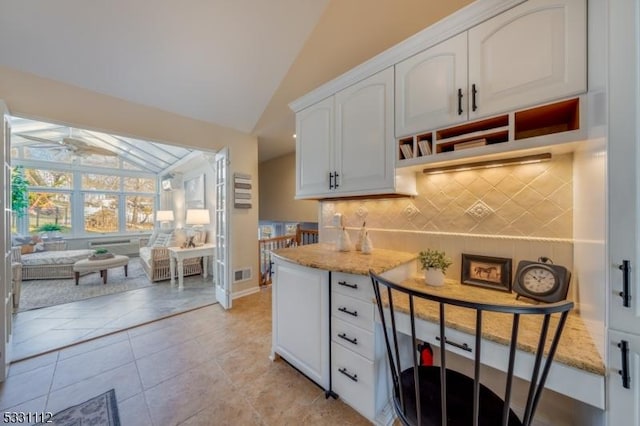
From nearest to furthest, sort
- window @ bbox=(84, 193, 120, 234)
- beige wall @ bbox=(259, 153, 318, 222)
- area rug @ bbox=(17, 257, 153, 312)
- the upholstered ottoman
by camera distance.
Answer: area rug @ bbox=(17, 257, 153, 312)
the upholstered ottoman
beige wall @ bbox=(259, 153, 318, 222)
window @ bbox=(84, 193, 120, 234)

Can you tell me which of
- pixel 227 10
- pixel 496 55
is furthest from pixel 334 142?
pixel 227 10

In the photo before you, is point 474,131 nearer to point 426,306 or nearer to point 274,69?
point 426,306

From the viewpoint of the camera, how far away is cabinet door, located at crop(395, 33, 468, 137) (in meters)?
1.32

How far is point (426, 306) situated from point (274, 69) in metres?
2.90

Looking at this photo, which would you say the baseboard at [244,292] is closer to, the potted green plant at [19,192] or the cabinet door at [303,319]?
the cabinet door at [303,319]

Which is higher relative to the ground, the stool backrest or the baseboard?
the stool backrest

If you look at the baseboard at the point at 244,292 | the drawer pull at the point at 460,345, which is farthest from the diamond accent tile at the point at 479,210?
the baseboard at the point at 244,292

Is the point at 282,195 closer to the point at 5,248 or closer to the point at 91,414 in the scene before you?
the point at 5,248

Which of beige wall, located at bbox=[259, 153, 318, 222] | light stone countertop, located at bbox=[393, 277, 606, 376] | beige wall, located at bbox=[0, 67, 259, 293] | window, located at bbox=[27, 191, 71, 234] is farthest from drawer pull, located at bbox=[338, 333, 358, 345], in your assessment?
window, located at bbox=[27, 191, 71, 234]

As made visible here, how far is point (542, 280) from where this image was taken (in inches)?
47.4

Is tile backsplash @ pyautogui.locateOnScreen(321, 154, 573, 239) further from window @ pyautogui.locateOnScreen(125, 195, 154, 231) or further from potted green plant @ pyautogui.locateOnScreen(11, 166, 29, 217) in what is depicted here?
window @ pyautogui.locateOnScreen(125, 195, 154, 231)

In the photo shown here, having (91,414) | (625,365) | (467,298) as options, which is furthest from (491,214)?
(91,414)

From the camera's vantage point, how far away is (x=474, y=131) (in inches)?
54.7

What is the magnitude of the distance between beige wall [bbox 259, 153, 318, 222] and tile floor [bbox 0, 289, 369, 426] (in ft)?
8.00
